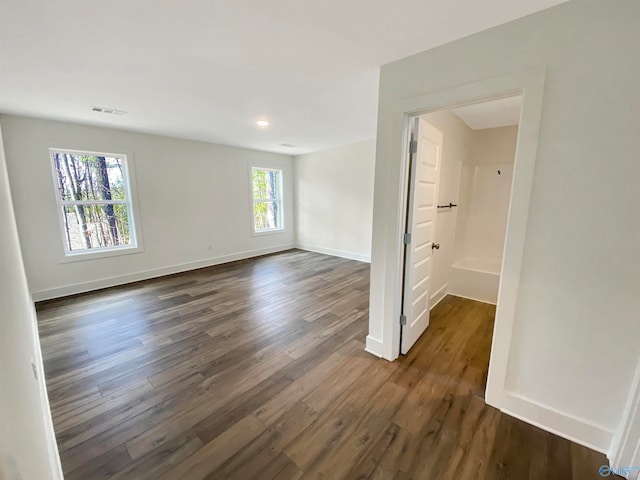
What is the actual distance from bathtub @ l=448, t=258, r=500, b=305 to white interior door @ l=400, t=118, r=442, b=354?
127 centimetres

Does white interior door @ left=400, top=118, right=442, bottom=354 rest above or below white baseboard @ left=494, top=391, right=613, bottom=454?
above

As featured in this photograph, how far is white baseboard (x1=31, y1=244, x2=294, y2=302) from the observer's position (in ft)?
11.9

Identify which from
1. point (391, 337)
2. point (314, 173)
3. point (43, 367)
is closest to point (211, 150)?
point (314, 173)

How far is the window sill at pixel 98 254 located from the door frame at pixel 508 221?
406 centimetres

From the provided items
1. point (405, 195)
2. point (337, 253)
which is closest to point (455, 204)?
point (405, 195)

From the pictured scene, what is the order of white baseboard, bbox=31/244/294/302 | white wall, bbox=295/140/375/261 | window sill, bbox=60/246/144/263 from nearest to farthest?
white baseboard, bbox=31/244/294/302
window sill, bbox=60/246/144/263
white wall, bbox=295/140/375/261

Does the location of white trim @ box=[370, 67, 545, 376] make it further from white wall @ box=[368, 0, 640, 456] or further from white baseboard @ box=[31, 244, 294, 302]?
white baseboard @ box=[31, 244, 294, 302]

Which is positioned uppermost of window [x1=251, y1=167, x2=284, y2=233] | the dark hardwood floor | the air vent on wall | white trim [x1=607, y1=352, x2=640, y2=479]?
the air vent on wall

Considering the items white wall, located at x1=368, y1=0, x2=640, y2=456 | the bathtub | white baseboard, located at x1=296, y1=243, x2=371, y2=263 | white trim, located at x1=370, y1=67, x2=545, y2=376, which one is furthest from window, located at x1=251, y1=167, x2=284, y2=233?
white wall, located at x1=368, y1=0, x2=640, y2=456

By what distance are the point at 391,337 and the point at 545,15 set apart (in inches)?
89.0

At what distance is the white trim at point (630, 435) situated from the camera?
4.32ft

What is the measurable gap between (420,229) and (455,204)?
5.14 feet

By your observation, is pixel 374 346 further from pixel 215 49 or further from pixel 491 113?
Answer: pixel 491 113

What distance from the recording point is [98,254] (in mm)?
3967
